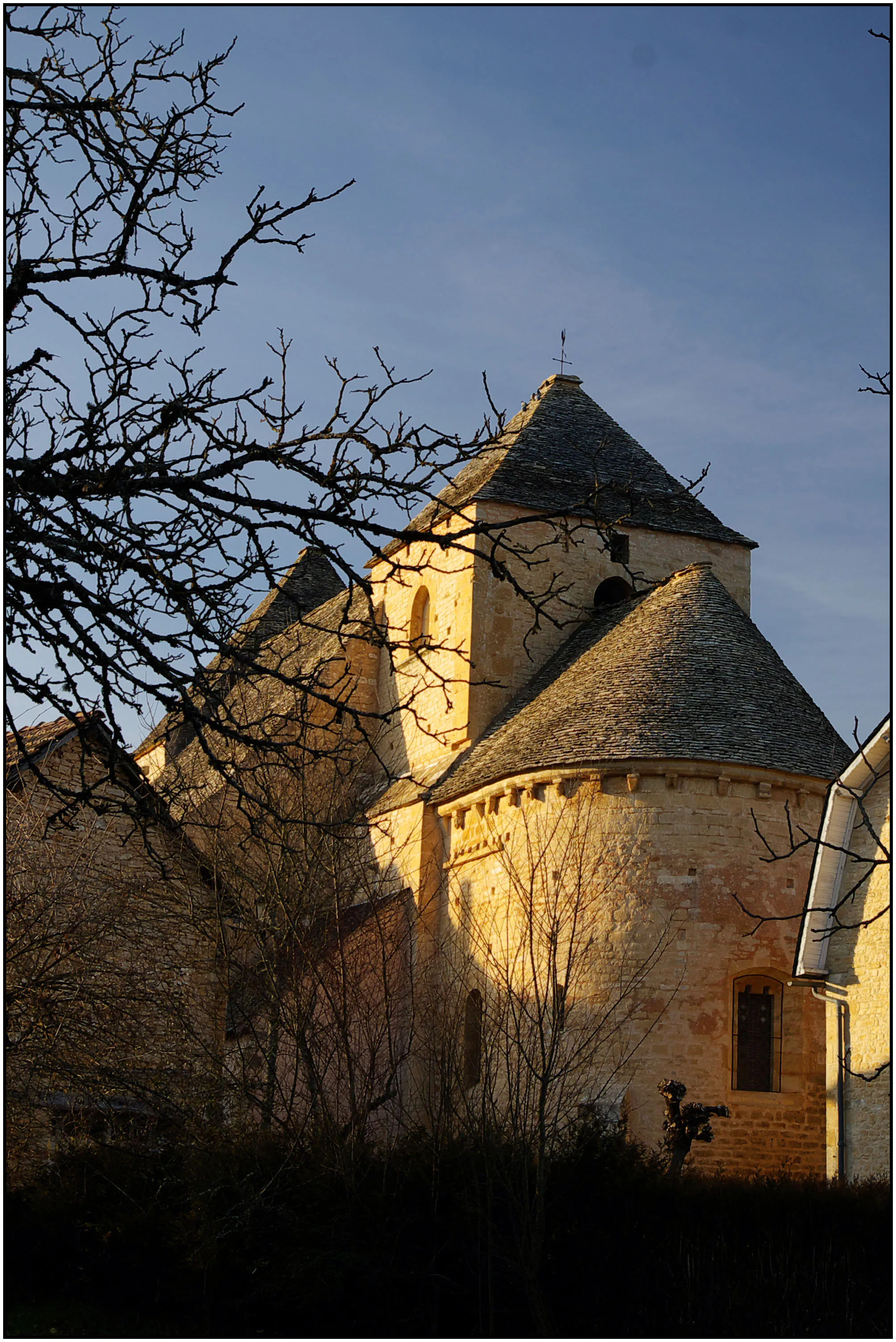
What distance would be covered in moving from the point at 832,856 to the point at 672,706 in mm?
4682

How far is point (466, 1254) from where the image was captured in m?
13.2

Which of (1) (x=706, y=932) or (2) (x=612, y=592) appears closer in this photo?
(1) (x=706, y=932)

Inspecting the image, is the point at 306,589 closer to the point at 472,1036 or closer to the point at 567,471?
the point at 567,471

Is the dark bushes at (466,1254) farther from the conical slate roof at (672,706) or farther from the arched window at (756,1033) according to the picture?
the conical slate roof at (672,706)

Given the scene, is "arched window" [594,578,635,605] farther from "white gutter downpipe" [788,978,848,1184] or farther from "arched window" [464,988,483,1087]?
"white gutter downpipe" [788,978,848,1184]

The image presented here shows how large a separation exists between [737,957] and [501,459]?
33.5 feet

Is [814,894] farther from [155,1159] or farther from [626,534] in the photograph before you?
[626,534]

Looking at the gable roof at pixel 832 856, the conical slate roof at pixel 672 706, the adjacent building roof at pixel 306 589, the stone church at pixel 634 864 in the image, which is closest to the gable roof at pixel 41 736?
the stone church at pixel 634 864

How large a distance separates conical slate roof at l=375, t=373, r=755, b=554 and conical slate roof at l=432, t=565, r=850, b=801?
268 cm

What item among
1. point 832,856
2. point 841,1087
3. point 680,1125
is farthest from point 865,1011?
point 680,1125

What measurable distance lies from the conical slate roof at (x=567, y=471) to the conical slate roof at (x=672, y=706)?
2.68 meters

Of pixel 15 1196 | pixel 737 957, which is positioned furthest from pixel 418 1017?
pixel 15 1196

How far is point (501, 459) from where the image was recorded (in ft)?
81.4

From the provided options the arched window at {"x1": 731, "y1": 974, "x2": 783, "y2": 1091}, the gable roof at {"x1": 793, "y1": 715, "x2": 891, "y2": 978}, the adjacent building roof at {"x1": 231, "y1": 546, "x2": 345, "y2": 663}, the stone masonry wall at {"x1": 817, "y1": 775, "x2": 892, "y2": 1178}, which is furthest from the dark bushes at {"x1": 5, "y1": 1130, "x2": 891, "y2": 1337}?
the adjacent building roof at {"x1": 231, "y1": 546, "x2": 345, "y2": 663}
